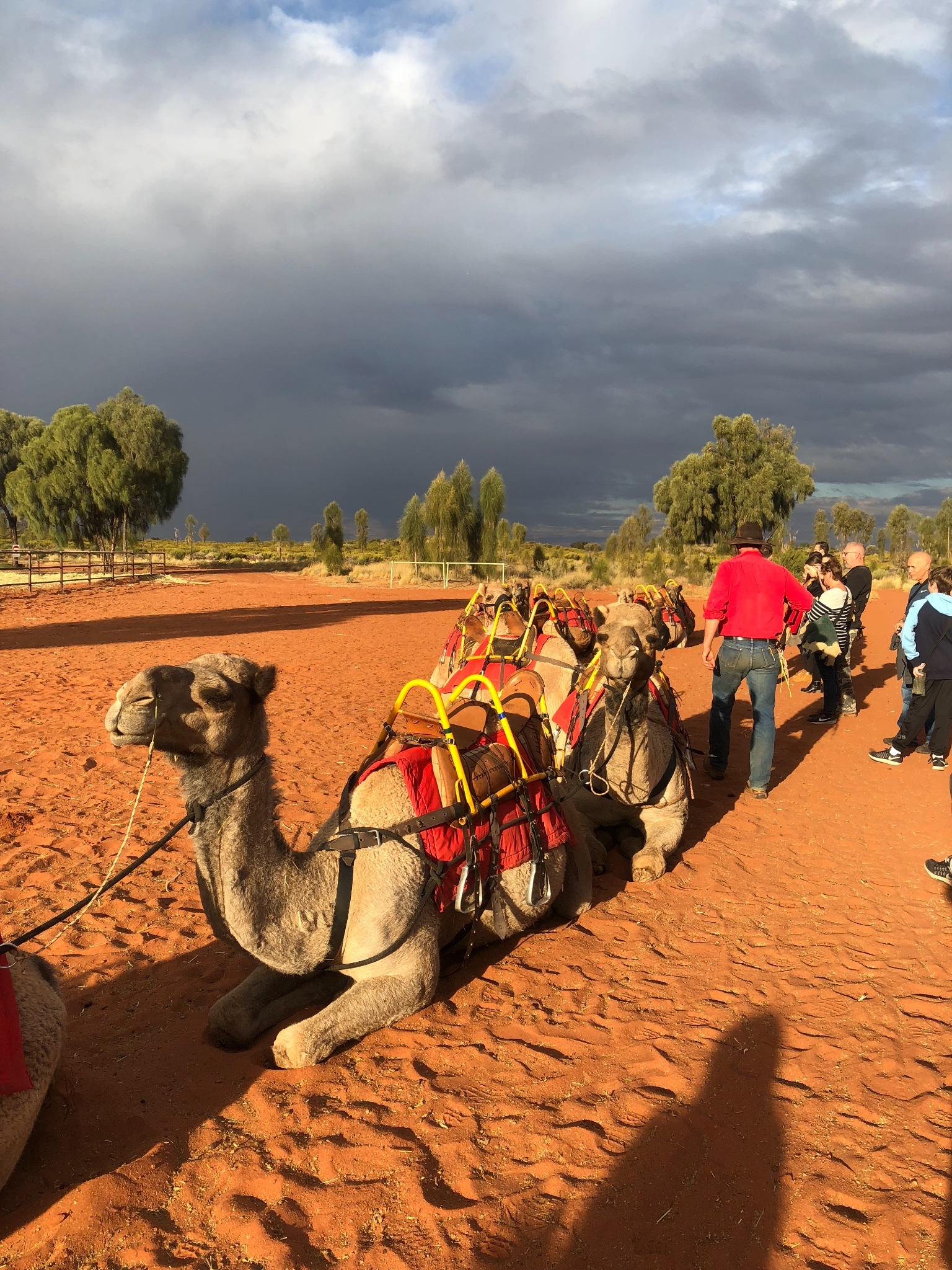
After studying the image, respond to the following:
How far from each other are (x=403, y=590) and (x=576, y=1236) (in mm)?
37989

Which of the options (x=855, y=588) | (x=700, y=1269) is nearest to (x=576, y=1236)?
(x=700, y=1269)

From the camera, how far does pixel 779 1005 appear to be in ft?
12.7

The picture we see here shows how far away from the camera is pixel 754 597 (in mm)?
7066

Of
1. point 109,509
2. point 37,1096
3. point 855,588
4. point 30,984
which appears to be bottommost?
point 37,1096

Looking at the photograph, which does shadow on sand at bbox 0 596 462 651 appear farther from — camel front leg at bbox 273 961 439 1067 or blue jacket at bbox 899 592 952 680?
camel front leg at bbox 273 961 439 1067

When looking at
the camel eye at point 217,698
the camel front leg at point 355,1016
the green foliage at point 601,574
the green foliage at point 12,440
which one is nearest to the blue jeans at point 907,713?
the camel front leg at point 355,1016

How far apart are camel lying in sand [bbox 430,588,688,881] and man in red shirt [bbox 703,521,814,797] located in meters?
1.78

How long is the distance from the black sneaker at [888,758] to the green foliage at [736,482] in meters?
35.2

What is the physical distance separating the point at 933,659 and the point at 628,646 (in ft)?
18.0

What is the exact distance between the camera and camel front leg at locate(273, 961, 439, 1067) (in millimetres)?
3074

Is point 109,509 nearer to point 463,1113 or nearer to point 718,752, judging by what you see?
point 718,752

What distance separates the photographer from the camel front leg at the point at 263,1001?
131 inches

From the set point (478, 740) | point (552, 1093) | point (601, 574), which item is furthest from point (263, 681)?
point (601, 574)

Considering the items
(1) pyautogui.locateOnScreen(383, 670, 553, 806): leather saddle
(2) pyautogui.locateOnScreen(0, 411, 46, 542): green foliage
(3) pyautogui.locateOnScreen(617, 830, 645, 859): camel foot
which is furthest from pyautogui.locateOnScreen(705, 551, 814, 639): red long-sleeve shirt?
(2) pyautogui.locateOnScreen(0, 411, 46, 542): green foliage
